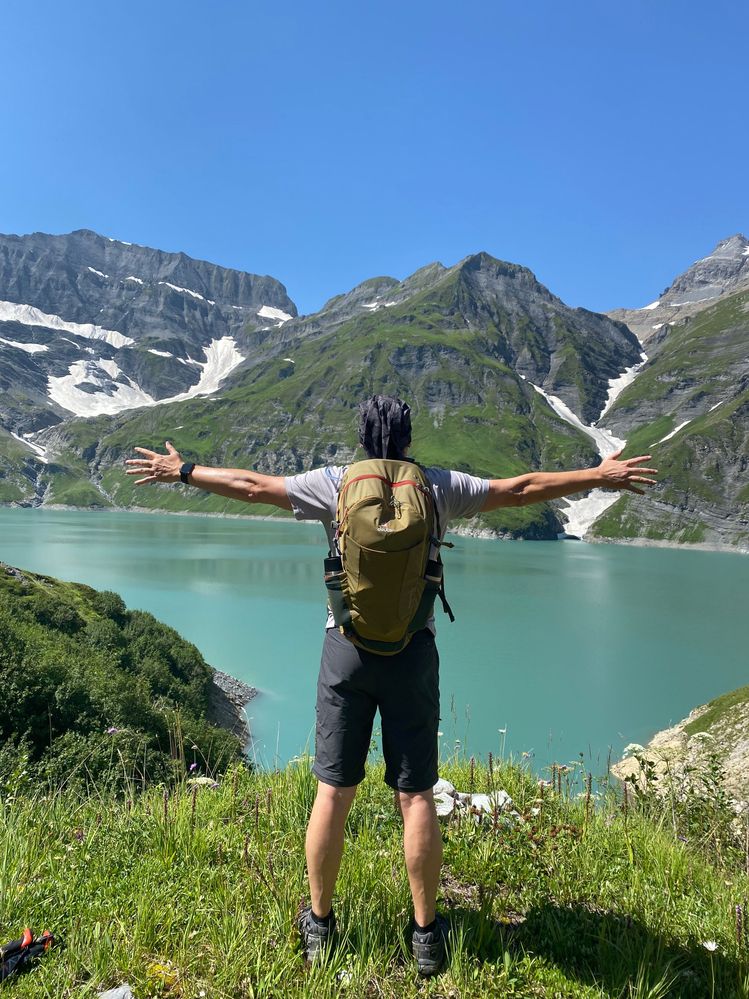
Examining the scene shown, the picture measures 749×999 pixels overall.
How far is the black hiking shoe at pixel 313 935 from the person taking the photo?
8.91 feet

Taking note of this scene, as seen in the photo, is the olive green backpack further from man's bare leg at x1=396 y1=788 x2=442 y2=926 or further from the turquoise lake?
the turquoise lake

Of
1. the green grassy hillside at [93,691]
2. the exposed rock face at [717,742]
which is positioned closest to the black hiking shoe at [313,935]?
the green grassy hillside at [93,691]

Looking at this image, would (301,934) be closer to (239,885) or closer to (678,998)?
(239,885)

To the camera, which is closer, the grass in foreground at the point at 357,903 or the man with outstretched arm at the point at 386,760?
the grass in foreground at the point at 357,903

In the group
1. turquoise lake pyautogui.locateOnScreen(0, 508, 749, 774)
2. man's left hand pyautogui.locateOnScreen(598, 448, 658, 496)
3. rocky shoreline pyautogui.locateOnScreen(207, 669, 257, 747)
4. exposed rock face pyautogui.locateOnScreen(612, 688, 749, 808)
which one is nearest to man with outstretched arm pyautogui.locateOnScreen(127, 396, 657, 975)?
man's left hand pyautogui.locateOnScreen(598, 448, 658, 496)

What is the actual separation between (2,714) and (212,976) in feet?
32.8

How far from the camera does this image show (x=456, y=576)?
71.0m

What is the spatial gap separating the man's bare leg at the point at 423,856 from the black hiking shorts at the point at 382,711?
0.13 m

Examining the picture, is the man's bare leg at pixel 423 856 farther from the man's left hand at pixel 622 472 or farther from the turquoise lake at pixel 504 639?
the man's left hand at pixel 622 472

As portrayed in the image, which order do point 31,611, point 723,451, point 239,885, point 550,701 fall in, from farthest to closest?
point 723,451 < point 550,701 < point 31,611 < point 239,885

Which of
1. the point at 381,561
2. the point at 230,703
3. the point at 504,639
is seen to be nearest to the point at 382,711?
the point at 381,561

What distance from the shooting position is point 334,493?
320cm

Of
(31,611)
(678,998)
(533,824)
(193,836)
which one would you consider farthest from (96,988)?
(31,611)

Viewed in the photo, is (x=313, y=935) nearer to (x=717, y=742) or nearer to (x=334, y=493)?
(x=334, y=493)
